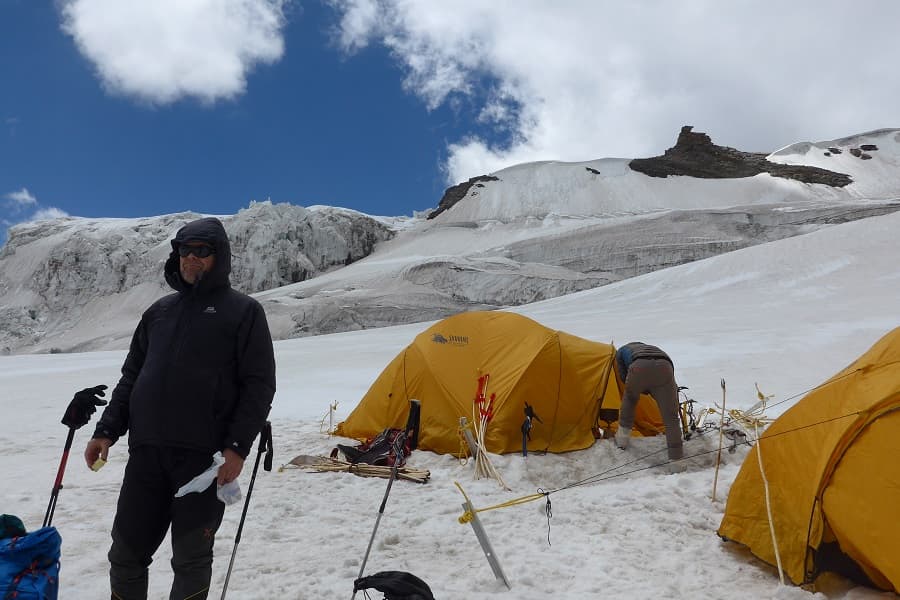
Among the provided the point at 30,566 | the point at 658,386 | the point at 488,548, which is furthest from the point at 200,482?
the point at 658,386

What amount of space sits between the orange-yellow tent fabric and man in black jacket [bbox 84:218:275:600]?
10.9 feet

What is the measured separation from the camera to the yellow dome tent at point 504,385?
689 cm

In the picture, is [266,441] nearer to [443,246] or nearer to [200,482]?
[200,482]

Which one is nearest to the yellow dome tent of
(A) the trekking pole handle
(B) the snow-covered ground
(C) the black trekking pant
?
(B) the snow-covered ground

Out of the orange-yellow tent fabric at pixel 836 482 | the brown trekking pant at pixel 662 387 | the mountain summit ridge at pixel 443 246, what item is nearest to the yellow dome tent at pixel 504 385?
the brown trekking pant at pixel 662 387

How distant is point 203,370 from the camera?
2.58 meters

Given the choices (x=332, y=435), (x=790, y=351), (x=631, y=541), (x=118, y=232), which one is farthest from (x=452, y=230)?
(x=631, y=541)

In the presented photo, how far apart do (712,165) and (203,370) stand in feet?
315

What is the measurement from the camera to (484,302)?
3809cm

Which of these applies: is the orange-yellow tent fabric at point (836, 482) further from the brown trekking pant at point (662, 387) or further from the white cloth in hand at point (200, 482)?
the white cloth in hand at point (200, 482)

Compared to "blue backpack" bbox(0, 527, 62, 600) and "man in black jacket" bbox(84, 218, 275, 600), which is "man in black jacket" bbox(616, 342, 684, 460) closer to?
"man in black jacket" bbox(84, 218, 275, 600)

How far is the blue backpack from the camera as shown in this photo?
2.29 meters

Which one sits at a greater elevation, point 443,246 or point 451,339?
point 443,246

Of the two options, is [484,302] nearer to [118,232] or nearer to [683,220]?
[683,220]
